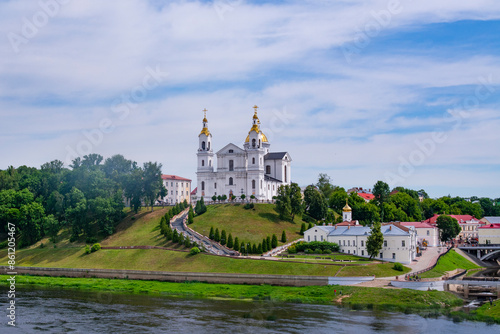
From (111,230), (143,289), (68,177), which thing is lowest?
(143,289)

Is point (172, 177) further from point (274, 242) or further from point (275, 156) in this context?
point (274, 242)

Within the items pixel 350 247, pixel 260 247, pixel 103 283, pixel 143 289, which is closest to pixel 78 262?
pixel 103 283

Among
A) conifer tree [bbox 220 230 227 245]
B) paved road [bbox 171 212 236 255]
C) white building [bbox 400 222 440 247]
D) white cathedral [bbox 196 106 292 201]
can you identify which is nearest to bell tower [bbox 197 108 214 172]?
white cathedral [bbox 196 106 292 201]

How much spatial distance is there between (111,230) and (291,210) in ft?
113

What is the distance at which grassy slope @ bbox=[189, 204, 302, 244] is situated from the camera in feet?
331

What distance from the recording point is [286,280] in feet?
239

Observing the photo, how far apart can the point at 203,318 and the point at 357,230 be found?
42669mm

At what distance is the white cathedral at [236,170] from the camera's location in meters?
122

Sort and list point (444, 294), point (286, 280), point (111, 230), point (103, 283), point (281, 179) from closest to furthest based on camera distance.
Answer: point (444, 294)
point (286, 280)
point (103, 283)
point (111, 230)
point (281, 179)

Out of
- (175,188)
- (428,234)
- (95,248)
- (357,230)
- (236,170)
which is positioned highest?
(236,170)

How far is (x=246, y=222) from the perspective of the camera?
4200 inches

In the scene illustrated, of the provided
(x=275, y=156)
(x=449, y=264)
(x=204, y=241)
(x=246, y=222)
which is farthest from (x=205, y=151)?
(x=449, y=264)

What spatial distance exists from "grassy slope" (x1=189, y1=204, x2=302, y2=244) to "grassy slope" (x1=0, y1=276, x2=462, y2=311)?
2390 centimetres

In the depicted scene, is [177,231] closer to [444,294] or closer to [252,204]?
[252,204]
